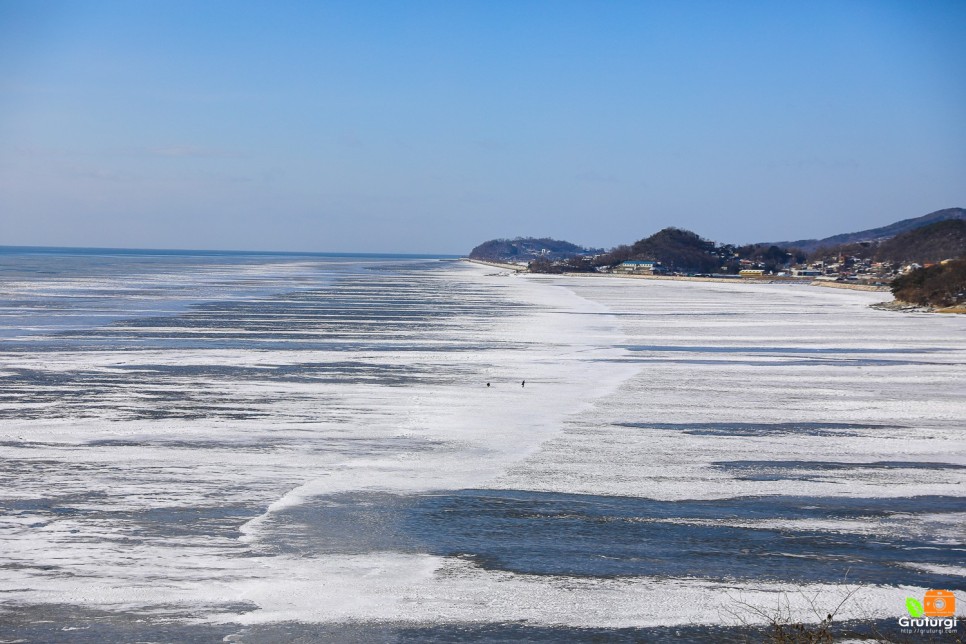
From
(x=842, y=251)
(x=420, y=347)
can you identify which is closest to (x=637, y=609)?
(x=420, y=347)

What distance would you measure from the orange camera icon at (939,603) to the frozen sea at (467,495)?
0.61 ft

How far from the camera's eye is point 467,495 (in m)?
10.8

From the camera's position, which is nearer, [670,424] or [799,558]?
[799,558]

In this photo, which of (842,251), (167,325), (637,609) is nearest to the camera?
(637,609)

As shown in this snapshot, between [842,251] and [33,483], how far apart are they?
189m

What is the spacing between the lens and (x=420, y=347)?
25672 millimetres

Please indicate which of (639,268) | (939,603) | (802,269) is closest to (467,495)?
(939,603)

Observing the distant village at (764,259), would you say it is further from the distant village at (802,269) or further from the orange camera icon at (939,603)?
the orange camera icon at (939,603)

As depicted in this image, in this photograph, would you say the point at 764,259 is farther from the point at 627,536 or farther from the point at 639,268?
the point at 627,536

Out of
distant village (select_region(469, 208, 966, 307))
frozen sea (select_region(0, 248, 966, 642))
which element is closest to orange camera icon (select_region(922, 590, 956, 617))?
frozen sea (select_region(0, 248, 966, 642))

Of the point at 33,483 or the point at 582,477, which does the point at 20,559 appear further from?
the point at 582,477

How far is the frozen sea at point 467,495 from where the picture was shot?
7.48m

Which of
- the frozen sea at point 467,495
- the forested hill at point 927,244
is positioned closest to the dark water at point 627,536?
the frozen sea at point 467,495

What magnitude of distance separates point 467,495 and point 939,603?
4.94 m
